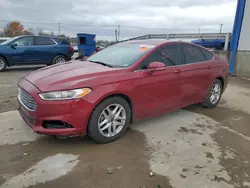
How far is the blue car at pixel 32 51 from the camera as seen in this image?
9406 mm

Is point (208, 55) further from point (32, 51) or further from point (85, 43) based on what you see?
point (85, 43)

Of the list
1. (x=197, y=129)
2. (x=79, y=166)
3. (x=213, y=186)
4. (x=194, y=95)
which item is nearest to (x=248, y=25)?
→ (x=194, y=95)

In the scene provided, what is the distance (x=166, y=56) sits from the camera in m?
3.95

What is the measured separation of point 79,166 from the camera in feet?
8.84

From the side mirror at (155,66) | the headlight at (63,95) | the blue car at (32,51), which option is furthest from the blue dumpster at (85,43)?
the headlight at (63,95)

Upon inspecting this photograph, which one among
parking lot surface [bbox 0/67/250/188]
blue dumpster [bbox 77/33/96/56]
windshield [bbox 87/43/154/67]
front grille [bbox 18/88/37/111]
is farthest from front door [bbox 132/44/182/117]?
blue dumpster [bbox 77/33/96/56]

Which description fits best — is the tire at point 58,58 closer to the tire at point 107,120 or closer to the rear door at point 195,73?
the rear door at point 195,73

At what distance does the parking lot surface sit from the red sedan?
0.31 metres

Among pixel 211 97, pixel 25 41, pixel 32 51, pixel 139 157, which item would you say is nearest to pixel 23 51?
pixel 32 51

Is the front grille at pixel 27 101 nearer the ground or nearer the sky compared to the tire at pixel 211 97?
nearer the sky

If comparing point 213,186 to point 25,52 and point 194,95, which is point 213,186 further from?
point 25,52

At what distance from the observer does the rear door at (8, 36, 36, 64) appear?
9.47m

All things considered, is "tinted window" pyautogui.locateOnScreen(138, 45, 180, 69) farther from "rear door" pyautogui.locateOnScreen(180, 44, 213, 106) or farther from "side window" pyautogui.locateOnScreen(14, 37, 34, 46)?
"side window" pyautogui.locateOnScreen(14, 37, 34, 46)

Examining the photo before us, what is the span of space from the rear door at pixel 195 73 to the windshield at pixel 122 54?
89cm
